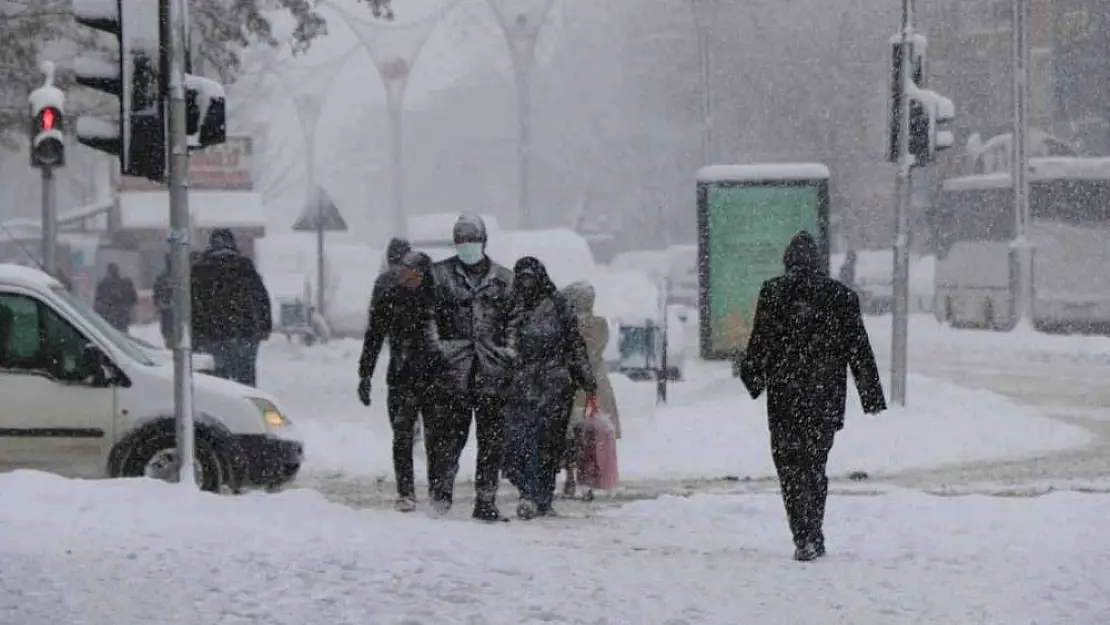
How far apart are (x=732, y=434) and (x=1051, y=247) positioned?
67.8ft

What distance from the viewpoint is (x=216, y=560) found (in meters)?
9.31

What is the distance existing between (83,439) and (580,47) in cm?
6664

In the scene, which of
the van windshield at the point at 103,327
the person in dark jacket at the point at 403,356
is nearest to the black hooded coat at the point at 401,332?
the person in dark jacket at the point at 403,356

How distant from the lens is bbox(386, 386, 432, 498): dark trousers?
494 inches

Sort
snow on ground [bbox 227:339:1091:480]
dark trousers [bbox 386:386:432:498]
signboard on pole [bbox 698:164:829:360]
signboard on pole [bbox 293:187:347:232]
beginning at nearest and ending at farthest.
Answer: dark trousers [bbox 386:386:432:498] < snow on ground [bbox 227:339:1091:480] < signboard on pole [bbox 698:164:829:360] < signboard on pole [bbox 293:187:347:232]

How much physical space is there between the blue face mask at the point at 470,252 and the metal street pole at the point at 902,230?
790cm

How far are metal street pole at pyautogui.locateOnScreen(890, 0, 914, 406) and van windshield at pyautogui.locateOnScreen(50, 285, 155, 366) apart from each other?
27.2ft

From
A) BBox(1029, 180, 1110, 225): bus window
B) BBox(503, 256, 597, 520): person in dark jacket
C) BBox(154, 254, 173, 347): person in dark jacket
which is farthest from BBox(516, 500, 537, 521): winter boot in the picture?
BBox(1029, 180, 1110, 225): bus window

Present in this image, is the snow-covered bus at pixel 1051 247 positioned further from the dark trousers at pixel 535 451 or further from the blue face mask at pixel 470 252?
the blue face mask at pixel 470 252

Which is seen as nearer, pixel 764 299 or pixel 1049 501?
pixel 764 299

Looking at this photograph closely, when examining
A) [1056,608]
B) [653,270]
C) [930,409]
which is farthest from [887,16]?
[1056,608]

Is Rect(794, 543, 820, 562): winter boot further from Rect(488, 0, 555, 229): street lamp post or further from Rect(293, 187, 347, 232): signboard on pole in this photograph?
Rect(488, 0, 555, 229): street lamp post

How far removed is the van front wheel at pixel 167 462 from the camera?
12.2 m

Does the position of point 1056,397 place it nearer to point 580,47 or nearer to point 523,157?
point 523,157
